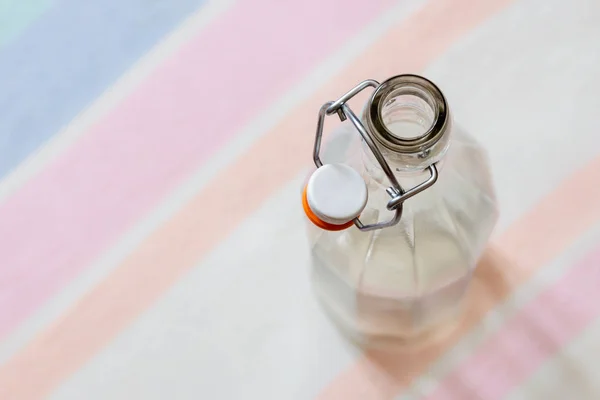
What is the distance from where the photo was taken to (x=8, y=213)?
52cm

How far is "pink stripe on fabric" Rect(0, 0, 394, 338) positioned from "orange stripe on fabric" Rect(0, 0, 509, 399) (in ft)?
0.08

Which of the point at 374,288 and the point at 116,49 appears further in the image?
the point at 116,49

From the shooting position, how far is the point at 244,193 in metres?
0.51

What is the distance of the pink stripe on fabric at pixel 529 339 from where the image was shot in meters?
0.47

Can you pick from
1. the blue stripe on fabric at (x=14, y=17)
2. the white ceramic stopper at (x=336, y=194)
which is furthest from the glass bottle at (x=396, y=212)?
the blue stripe on fabric at (x=14, y=17)

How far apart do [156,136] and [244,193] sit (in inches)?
3.2

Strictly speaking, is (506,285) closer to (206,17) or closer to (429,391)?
(429,391)

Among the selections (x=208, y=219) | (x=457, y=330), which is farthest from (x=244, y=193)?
(x=457, y=330)

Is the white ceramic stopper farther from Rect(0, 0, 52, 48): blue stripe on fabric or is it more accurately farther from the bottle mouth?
Rect(0, 0, 52, 48): blue stripe on fabric

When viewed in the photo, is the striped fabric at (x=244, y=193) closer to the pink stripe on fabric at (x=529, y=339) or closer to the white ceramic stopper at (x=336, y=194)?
the pink stripe on fabric at (x=529, y=339)

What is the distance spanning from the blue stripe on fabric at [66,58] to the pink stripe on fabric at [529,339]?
1.09 feet

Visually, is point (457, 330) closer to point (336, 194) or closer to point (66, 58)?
point (336, 194)

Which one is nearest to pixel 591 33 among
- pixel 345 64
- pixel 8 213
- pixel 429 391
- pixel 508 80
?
pixel 508 80

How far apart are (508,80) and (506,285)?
0.49 feet
